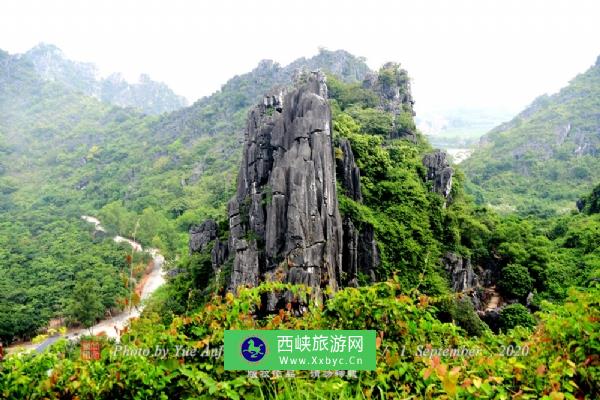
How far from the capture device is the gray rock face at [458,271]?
58.6 feet

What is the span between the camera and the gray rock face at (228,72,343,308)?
13914 mm

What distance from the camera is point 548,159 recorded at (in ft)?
175

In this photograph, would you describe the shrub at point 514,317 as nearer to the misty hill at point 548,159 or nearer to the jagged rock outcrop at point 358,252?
the jagged rock outcrop at point 358,252

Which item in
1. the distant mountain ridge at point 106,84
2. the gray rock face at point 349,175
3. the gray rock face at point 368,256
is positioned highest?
the distant mountain ridge at point 106,84

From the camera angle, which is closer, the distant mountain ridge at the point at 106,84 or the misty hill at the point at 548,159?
the misty hill at the point at 548,159

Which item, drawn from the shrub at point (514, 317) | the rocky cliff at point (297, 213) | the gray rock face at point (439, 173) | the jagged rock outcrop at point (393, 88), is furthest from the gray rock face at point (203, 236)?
the jagged rock outcrop at point (393, 88)

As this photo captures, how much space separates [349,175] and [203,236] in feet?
26.8

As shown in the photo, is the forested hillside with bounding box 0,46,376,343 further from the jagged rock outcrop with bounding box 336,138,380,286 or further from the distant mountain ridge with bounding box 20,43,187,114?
the distant mountain ridge with bounding box 20,43,187,114

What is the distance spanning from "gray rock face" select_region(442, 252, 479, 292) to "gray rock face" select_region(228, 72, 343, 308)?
592 cm

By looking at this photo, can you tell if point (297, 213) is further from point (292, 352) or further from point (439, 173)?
point (292, 352)

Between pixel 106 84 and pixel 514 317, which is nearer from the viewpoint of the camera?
pixel 514 317

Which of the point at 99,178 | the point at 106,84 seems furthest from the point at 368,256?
the point at 106,84

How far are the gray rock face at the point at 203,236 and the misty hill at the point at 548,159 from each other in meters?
29.6

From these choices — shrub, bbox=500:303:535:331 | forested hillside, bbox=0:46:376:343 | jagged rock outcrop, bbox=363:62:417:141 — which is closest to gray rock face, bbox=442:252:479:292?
shrub, bbox=500:303:535:331
